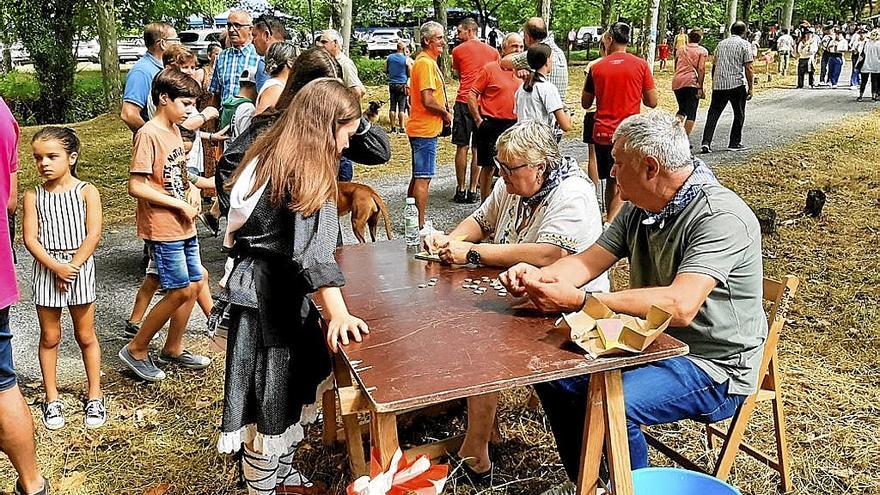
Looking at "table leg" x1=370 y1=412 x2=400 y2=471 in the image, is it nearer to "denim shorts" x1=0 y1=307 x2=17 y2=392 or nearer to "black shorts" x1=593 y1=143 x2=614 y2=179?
"denim shorts" x1=0 y1=307 x2=17 y2=392

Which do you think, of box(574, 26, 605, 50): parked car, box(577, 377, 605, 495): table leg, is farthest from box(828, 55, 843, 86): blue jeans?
box(577, 377, 605, 495): table leg

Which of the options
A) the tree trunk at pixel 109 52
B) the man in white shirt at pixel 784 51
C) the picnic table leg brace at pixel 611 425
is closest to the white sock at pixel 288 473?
the picnic table leg brace at pixel 611 425

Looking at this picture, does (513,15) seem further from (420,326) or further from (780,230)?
(420,326)

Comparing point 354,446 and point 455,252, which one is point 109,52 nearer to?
point 455,252

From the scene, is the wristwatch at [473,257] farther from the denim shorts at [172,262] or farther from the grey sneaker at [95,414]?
the grey sneaker at [95,414]

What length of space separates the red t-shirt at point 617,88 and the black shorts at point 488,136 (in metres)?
0.85

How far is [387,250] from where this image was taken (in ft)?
11.2

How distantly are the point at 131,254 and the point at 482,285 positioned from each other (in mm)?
4328

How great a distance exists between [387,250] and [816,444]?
2124mm

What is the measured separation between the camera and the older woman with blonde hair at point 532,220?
2.96 m

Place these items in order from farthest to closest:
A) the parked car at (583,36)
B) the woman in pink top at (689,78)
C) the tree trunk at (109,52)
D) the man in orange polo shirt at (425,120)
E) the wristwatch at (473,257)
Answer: the parked car at (583,36) < the tree trunk at (109,52) < the woman in pink top at (689,78) < the man in orange polo shirt at (425,120) < the wristwatch at (473,257)

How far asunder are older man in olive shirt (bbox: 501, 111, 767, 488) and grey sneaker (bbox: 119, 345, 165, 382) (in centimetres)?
225

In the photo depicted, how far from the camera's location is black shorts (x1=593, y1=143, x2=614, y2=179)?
7004mm

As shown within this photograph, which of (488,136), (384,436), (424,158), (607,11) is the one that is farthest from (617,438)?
(607,11)
